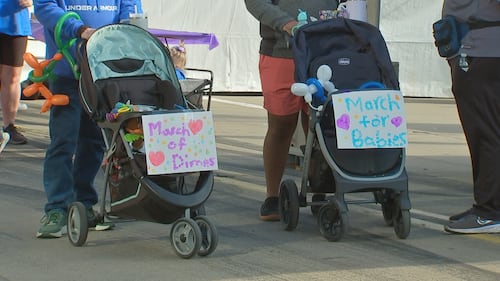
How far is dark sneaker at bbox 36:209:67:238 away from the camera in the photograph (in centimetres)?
643

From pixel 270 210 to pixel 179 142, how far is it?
1.48 meters

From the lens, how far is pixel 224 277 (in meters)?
5.58

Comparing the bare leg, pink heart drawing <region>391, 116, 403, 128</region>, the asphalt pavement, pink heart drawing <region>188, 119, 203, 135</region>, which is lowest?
the asphalt pavement

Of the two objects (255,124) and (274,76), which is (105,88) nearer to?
(274,76)

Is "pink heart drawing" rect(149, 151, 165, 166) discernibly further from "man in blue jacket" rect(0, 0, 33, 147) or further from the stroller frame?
"man in blue jacket" rect(0, 0, 33, 147)

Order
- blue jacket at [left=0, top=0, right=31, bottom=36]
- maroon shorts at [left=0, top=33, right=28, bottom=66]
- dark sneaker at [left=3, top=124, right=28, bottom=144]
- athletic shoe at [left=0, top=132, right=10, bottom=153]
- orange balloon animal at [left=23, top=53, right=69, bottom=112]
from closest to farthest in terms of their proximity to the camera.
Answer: orange balloon animal at [left=23, top=53, right=69, bottom=112] < athletic shoe at [left=0, top=132, right=10, bottom=153] < blue jacket at [left=0, top=0, right=31, bottom=36] < maroon shorts at [left=0, top=33, right=28, bottom=66] < dark sneaker at [left=3, top=124, right=28, bottom=144]

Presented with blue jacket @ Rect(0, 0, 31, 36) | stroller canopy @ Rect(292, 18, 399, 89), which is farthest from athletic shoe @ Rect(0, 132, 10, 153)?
stroller canopy @ Rect(292, 18, 399, 89)

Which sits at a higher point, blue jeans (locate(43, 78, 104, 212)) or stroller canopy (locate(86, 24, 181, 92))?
stroller canopy (locate(86, 24, 181, 92))

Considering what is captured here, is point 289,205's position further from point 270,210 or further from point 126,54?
point 126,54

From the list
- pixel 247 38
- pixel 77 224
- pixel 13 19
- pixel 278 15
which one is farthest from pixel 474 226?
pixel 247 38

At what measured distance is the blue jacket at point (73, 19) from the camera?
6.25 meters

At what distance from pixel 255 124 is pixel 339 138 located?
668cm

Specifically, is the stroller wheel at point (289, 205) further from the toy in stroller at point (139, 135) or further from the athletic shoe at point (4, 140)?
the athletic shoe at point (4, 140)

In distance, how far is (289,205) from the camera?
6.73 metres
